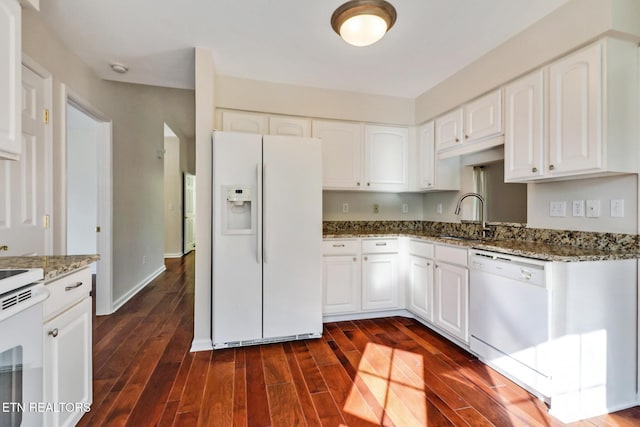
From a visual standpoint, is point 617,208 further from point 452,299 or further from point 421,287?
point 421,287

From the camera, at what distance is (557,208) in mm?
2197

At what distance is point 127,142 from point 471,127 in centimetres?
382

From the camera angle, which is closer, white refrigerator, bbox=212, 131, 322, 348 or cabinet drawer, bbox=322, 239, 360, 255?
white refrigerator, bbox=212, 131, 322, 348

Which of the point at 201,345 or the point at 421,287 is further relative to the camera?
the point at 421,287

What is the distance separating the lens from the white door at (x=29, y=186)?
1.79m

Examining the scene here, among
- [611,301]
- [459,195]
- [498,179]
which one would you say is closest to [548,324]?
[611,301]

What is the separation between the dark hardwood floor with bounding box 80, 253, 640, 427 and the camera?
1.63 metres

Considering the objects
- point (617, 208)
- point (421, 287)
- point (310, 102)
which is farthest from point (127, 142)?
point (617, 208)

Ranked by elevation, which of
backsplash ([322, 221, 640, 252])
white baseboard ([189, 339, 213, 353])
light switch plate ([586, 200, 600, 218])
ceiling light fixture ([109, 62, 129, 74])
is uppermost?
ceiling light fixture ([109, 62, 129, 74])

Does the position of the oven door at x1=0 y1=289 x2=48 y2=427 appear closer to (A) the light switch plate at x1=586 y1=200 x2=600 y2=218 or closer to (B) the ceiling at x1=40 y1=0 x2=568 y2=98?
(B) the ceiling at x1=40 y1=0 x2=568 y2=98

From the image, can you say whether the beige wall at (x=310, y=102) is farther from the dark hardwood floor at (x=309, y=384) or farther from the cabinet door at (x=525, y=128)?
the dark hardwood floor at (x=309, y=384)

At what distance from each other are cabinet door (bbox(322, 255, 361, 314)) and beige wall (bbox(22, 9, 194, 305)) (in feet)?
7.21

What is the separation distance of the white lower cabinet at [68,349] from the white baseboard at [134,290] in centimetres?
198

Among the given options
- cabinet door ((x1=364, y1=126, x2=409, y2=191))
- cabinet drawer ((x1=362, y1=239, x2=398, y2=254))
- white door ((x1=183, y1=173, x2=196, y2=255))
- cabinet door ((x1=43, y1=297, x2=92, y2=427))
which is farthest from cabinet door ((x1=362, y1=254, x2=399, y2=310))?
white door ((x1=183, y1=173, x2=196, y2=255))
